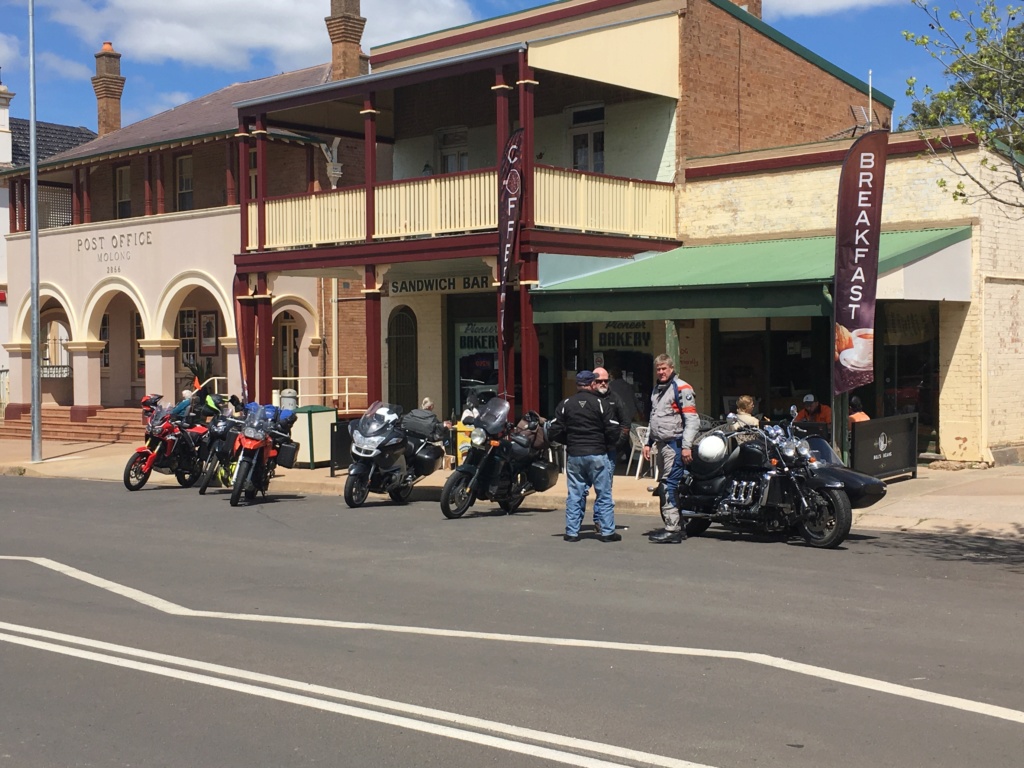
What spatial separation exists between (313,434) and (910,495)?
9928 millimetres

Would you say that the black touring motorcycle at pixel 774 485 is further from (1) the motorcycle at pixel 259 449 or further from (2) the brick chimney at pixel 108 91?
(2) the brick chimney at pixel 108 91

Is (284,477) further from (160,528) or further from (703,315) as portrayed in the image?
(703,315)

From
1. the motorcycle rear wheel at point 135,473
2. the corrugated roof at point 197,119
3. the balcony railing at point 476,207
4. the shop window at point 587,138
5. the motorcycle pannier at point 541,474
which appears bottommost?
the motorcycle rear wheel at point 135,473

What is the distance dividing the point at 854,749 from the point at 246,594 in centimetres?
540

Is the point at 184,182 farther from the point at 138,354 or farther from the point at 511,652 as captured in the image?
the point at 511,652

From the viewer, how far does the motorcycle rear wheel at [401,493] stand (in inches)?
629

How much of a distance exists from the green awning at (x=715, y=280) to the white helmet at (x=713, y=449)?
162 inches

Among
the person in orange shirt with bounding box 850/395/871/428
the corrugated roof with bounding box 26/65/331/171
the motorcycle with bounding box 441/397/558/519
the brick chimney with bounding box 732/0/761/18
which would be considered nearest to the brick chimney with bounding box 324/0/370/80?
the corrugated roof with bounding box 26/65/331/171

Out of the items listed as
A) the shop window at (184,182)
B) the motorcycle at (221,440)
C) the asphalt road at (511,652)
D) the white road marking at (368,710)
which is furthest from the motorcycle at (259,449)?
the shop window at (184,182)

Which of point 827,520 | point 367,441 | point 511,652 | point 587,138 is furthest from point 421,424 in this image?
point 587,138

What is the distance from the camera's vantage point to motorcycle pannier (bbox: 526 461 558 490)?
14.4 meters

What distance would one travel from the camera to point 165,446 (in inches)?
719

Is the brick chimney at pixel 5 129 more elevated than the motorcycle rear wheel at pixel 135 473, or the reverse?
the brick chimney at pixel 5 129

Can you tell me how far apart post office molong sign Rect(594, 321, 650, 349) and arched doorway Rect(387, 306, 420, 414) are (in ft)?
16.0
